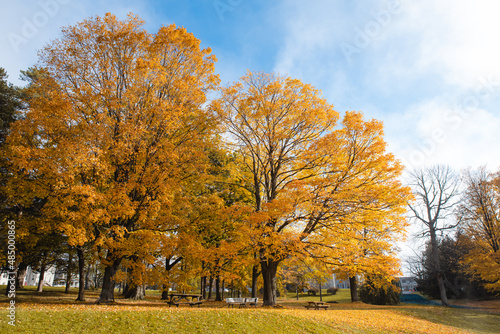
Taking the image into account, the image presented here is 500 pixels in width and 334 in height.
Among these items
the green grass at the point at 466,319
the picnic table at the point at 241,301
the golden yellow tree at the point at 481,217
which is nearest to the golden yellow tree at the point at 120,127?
the picnic table at the point at 241,301

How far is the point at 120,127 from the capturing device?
40.9ft

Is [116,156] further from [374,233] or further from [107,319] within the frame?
[374,233]

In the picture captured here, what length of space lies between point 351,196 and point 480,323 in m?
14.5

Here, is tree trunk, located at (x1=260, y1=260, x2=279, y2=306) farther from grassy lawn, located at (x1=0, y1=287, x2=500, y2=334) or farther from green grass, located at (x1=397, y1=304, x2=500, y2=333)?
green grass, located at (x1=397, y1=304, x2=500, y2=333)

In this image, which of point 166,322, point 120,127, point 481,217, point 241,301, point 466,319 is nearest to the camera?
point 166,322

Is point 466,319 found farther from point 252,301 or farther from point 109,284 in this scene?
point 109,284

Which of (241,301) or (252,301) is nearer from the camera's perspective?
(241,301)

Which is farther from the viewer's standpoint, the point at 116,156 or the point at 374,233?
the point at 374,233

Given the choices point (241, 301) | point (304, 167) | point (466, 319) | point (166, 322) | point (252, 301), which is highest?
point (304, 167)

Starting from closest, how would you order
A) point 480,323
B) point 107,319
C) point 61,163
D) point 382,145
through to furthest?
1. point 107,319
2. point 61,163
3. point 382,145
4. point 480,323

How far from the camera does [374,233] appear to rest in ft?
50.9

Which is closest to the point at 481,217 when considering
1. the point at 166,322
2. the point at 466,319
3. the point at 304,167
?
the point at 466,319

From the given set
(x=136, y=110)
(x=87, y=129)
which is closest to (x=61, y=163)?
(x=87, y=129)

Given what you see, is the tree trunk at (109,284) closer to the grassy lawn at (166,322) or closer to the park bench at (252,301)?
the grassy lawn at (166,322)
